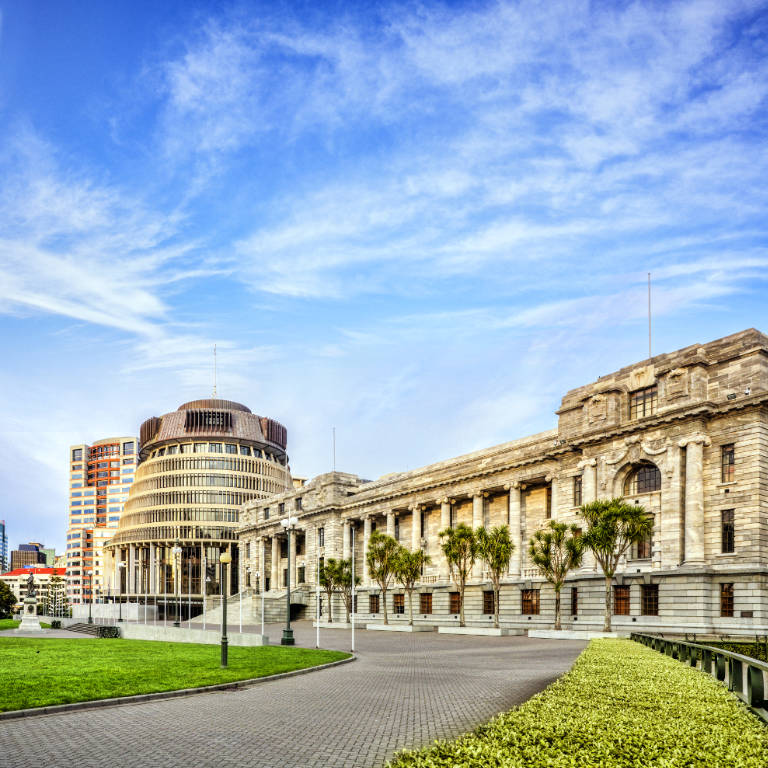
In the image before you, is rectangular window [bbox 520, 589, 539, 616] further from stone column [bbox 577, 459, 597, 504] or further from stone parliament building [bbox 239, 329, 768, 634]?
stone column [bbox 577, 459, 597, 504]

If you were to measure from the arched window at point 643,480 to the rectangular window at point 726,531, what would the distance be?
518 cm

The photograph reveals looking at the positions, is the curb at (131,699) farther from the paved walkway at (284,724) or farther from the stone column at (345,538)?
the stone column at (345,538)

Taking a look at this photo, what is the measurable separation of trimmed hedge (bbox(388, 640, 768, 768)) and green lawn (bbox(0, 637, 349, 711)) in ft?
39.5

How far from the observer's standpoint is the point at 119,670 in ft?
85.6

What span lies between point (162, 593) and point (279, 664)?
427 ft

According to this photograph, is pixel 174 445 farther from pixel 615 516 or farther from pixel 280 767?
pixel 280 767

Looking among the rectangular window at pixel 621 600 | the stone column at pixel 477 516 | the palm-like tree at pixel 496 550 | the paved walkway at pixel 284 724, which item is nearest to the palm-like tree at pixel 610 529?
the rectangular window at pixel 621 600

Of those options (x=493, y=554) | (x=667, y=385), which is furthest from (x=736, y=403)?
(x=493, y=554)

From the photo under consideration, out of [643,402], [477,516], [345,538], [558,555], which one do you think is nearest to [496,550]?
[558,555]

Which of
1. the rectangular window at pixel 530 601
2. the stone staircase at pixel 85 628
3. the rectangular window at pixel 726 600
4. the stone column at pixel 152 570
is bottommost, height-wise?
the stone column at pixel 152 570

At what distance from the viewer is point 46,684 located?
22188 mm

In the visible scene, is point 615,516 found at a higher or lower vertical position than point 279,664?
higher

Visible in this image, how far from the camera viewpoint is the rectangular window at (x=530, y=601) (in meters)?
62.7

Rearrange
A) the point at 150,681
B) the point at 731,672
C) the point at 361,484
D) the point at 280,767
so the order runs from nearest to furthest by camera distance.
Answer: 1. the point at 280,767
2. the point at 731,672
3. the point at 150,681
4. the point at 361,484
